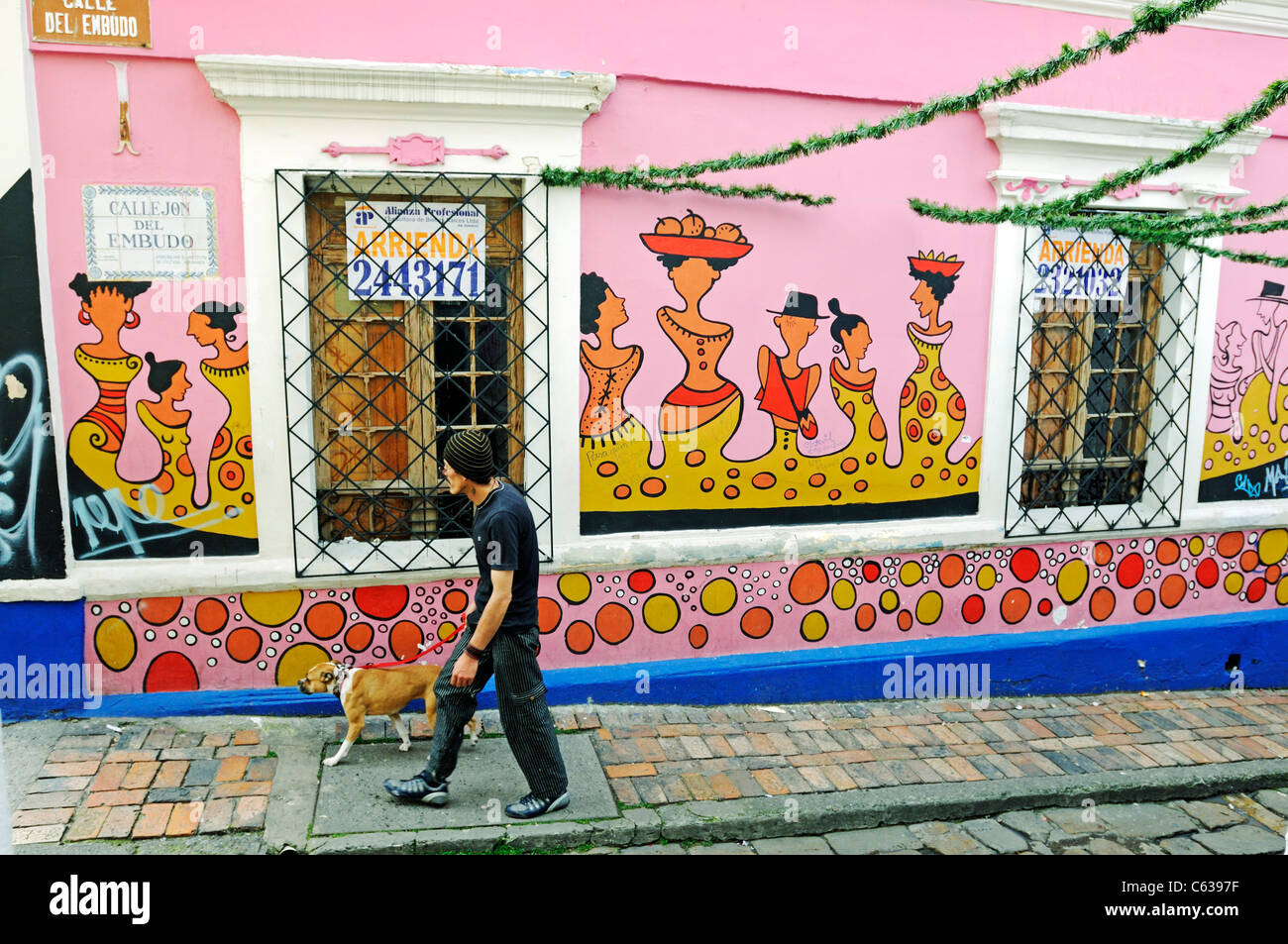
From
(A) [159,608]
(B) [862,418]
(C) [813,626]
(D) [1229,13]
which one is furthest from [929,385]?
(A) [159,608]

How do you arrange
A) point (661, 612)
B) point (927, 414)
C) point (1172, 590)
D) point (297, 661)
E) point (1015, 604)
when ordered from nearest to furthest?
point (297, 661) → point (661, 612) → point (927, 414) → point (1015, 604) → point (1172, 590)

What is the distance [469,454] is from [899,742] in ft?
9.93

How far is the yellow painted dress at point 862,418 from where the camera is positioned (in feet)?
19.3

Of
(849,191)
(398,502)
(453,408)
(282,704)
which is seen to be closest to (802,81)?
(849,191)

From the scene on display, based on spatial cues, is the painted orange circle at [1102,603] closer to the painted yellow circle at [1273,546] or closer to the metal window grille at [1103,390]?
the metal window grille at [1103,390]

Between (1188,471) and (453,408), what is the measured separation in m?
4.90

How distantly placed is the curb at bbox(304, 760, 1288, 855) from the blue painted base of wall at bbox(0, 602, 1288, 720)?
110 cm

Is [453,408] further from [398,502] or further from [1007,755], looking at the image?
[1007,755]

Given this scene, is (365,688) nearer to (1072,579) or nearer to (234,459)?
(234,459)

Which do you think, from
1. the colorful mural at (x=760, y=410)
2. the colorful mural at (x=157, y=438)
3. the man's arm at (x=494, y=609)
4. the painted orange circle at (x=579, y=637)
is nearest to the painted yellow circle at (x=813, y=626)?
the colorful mural at (x=760, y=410)

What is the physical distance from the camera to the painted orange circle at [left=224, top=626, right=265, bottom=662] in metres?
5.17

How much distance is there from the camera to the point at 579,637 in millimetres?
5637

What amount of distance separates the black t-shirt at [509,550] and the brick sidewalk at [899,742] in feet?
3.64

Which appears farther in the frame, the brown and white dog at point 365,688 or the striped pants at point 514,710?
the brown and white dog at point 365,688
